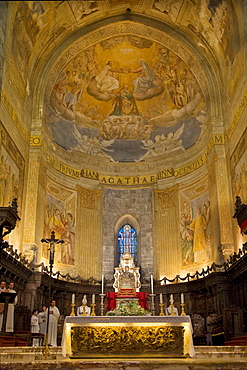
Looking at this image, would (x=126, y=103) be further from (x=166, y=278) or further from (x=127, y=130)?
(x=166, y=278)

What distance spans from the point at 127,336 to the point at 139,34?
17009mm

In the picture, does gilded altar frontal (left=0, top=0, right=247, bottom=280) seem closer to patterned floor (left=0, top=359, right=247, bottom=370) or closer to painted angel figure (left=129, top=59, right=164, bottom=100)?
painted angel figure (left=129, top=59, right=164, bottom=100)

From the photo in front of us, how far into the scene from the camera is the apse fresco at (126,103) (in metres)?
23.2

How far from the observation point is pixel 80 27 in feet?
72.3

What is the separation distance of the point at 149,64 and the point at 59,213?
390 inches

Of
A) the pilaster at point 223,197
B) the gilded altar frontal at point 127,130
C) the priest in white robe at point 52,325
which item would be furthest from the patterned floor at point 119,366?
the pilaster at point 223,197

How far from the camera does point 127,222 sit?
80.6 ft

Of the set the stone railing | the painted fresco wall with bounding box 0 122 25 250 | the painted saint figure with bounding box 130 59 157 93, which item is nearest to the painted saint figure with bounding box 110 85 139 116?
the painted saint figure with bounding box 130 59 157 93

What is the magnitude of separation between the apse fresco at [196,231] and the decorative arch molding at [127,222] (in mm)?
2823

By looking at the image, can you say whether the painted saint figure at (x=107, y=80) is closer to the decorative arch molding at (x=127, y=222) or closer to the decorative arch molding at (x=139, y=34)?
the decorative arch molding at (x=139, y=34)

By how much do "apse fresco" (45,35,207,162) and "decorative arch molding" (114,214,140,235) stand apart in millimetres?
3461

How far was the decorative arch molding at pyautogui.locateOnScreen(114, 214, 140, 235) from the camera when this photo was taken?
24109 millimetres

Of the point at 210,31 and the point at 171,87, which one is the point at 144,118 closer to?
the point at 171,87

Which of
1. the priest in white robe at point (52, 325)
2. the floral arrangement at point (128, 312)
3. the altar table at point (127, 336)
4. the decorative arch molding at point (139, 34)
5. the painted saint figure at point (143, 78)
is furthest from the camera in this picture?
the painted saint figure at point (143, 78)
